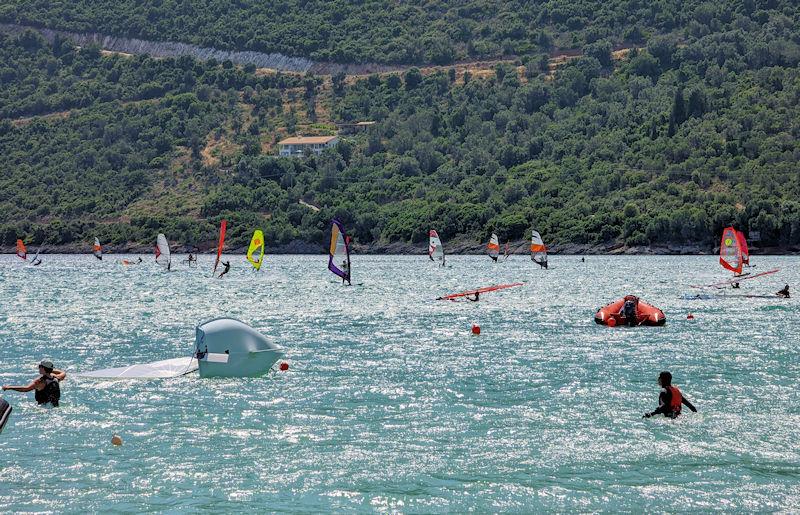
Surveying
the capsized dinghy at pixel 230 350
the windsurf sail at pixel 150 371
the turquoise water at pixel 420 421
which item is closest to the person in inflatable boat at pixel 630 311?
the turquoise water at pixel 420 421

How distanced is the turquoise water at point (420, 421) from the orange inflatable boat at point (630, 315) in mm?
1319

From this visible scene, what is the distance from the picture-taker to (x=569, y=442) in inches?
1149

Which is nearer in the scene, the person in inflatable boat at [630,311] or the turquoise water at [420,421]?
the turquoise water at [420,421]

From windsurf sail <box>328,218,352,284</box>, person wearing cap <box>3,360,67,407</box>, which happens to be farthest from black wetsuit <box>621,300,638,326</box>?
person wearing cap <box>3,360,67,407</box>

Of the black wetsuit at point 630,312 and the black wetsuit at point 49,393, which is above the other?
the black wetsuit at point 630,312

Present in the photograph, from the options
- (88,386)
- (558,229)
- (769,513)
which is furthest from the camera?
(558,229)

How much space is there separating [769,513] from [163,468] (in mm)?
12906

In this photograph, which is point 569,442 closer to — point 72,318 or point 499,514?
point 499,514

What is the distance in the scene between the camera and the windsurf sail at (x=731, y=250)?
270 feet

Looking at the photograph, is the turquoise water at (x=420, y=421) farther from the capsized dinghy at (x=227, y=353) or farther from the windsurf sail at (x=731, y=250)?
the windsurf sail at (x=731, y=250)

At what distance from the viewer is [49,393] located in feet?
110

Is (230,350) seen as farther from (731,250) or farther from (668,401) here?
(731,250)

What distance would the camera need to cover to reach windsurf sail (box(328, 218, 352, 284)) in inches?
2930

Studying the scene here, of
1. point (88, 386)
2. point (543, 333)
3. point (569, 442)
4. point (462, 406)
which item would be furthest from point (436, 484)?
point (543, 333)
